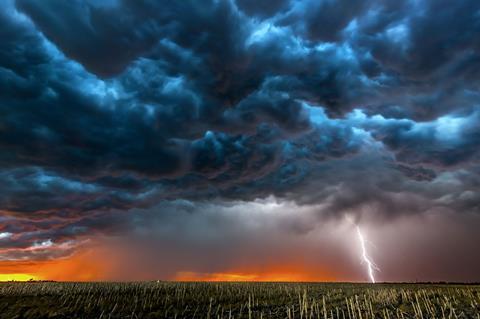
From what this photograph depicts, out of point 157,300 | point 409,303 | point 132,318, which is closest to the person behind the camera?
point 132,318

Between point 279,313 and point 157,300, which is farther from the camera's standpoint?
point 157,300

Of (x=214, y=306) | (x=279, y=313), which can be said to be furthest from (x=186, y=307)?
(x=279, y=313)

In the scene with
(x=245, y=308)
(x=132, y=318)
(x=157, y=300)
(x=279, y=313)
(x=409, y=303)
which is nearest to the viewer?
(x=132, y=318)

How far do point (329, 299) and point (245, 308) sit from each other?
58.5 feet

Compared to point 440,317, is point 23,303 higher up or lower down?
higher up

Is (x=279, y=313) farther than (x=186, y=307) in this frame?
No

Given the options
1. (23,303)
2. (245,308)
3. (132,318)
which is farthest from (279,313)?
(23,303)

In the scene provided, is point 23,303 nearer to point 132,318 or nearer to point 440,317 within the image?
point 132,318

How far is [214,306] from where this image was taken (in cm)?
5106

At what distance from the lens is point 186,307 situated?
4862 cm

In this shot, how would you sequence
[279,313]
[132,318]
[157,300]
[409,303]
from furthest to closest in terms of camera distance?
[157,300] < [409,303] < [279,313] < [132,318]

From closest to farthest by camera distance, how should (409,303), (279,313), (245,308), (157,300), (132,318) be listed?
(132,318) < (279,313) < (245,308) < (409,303) < (157,300)

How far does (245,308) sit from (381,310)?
62.6 ft

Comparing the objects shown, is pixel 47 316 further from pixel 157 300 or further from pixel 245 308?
pixel 245 308
